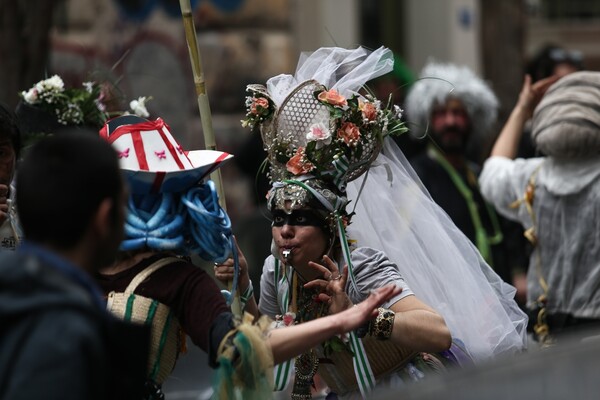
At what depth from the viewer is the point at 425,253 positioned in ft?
18.2

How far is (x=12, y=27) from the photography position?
9570 millimetres

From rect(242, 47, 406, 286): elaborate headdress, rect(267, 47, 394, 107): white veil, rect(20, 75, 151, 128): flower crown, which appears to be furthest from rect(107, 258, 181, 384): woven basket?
rect(20, 75, 151, 128): flower crown

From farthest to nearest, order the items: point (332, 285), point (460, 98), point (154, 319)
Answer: point (460, 98)
point (332, 285)
point (154, 319)

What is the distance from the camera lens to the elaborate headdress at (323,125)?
5070 millimetres

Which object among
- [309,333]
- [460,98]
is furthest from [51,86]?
[460,98]

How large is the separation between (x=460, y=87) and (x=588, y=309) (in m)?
3.23

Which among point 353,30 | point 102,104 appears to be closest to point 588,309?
point 102,104

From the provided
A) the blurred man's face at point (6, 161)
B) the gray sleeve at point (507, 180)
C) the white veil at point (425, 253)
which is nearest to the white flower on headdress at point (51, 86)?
the blurred man's face at point (6, 161)

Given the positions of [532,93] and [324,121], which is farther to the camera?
[532,93]

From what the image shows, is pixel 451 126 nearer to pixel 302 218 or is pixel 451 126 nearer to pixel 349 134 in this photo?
pixel 349 134

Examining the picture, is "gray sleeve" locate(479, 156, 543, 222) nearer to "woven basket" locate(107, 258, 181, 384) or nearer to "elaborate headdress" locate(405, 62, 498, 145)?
"elaborate headdress" locate(405, 62, 498, 145)

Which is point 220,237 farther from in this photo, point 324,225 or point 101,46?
point 101,46

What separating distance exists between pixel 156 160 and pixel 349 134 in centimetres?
90

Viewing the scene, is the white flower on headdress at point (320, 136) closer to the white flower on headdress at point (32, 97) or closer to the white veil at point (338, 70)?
the white veil at point (338, 70)
